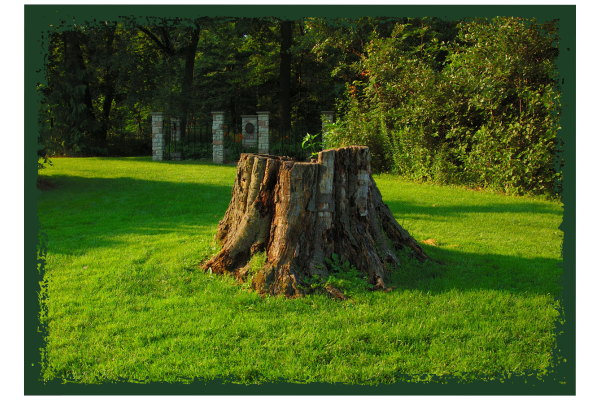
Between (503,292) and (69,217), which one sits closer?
(503,292)

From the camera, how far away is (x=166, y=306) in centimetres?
409

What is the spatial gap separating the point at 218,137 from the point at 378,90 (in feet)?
28.8

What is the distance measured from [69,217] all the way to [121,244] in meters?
2.68

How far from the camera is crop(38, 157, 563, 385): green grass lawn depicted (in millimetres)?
3049

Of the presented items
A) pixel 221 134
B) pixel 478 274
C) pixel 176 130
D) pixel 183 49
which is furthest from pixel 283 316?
pixel 183 49

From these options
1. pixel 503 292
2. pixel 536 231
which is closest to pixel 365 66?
pixel 536 231

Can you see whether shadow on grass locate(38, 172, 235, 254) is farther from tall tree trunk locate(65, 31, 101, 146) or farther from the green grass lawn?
tall tree trunk locate(65, 31, 101, 146)

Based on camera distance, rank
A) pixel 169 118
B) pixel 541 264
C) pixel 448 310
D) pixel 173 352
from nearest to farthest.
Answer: pixel 173 352 < pixel 448 310 < pixel 541 264 < pixel 169 118

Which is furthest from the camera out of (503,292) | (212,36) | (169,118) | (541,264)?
(212,36)

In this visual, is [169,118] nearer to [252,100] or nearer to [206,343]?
[252,100]

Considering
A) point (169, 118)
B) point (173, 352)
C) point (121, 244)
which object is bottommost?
point (173, 352)

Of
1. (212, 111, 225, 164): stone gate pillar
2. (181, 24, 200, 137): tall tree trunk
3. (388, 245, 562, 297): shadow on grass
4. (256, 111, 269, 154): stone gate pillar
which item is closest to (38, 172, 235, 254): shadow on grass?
(388, 245, 562, 297): shadow on grass

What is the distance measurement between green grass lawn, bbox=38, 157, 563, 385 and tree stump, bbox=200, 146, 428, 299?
26 cm

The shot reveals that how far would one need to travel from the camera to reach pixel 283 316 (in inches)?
150
